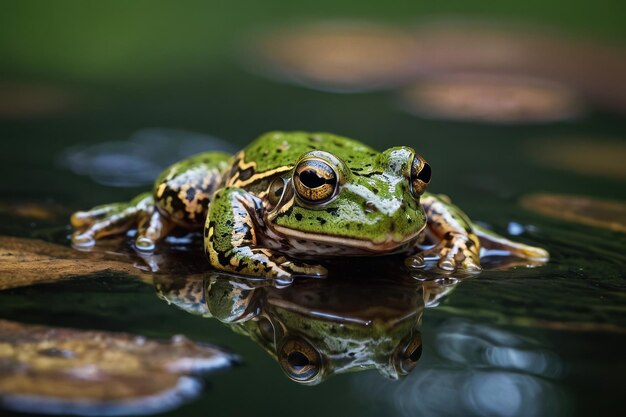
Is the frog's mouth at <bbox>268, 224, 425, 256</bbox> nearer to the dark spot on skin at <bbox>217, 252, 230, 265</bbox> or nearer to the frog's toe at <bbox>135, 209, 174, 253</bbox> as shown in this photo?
the dark spot on skin at <bbox>217, 252, 230, 265</bbox>

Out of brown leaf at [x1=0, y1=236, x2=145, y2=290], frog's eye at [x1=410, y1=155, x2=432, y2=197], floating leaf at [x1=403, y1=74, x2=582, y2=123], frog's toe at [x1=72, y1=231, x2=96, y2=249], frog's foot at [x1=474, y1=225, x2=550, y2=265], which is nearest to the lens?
brown leaf at [x1=0, y1=236, x2=145, y2=290]

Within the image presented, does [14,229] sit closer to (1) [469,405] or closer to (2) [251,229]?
(2) [251,229]

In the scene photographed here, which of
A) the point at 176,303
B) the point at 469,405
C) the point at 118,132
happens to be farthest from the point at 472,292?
the point at 118,132

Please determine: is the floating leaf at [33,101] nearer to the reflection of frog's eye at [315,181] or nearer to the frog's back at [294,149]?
the frog's back at [294,149]

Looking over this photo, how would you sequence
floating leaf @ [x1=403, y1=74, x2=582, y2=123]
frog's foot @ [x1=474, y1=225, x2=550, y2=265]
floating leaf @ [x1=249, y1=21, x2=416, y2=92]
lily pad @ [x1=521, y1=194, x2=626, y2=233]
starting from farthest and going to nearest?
floating leaf @ [x1=249, y1=21, x2=416, y2=92] → floating leaf @ [x1=403, y1=74, x2=582, y2=123] → lily pad @ [x1=521, y1=194, x2=626, y2=233] → frog's foot @ [x1=474, y1=225, x2=550, y2=265]

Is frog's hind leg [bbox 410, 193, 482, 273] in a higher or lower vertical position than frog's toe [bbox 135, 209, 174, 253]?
higher

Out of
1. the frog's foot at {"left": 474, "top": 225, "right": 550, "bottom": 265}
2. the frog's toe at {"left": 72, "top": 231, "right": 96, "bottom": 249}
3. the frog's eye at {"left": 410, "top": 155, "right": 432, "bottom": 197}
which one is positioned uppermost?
the frog's eye at {"left": 410, "top": 155, "right": 432, "bottom": 197}

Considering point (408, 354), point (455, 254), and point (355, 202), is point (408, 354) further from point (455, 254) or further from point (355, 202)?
point (455, 254)

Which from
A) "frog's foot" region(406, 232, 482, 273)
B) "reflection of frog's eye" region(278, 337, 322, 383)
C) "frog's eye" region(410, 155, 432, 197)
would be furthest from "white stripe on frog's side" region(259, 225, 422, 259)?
"reflection of frog's eye" region(278, 337, 322, 383)

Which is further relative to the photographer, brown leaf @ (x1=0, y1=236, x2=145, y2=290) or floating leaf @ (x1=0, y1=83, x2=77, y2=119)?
floating leaf @ (x1=0, y1=83, x2=77, y2=119)

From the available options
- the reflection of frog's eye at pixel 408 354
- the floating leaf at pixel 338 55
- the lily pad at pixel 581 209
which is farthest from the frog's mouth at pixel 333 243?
the floating leaf at pixel 338 55
